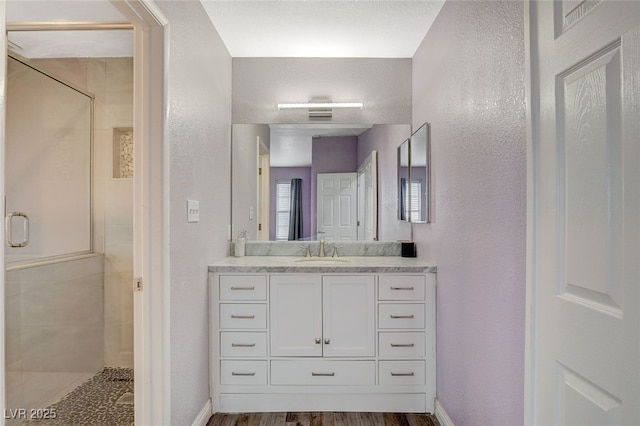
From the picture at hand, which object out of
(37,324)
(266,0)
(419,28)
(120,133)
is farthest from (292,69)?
(37,324)

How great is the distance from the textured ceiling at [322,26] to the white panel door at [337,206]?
97cm

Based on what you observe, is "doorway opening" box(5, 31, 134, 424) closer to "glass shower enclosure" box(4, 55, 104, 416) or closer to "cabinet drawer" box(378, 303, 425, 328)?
"glass shower enclosure" box(4, 55, 104, 416)

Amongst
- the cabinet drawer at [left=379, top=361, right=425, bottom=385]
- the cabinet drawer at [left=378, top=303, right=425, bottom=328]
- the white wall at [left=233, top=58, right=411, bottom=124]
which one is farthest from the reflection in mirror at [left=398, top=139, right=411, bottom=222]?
the cabinet drawer at [left=379, top=361, right=425, bottom=385]

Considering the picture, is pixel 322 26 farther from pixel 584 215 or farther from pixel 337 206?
pixel 584 215

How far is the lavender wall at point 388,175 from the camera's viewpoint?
2848 millimetres

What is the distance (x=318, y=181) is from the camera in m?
2.95

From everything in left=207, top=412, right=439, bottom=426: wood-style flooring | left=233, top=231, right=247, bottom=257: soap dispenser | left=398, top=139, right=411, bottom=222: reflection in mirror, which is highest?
left=398, top=139, right=411, bottom=222: reflection in mirror

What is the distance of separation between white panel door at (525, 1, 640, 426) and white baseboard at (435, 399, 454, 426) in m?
0.96

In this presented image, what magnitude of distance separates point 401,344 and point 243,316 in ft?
3.28

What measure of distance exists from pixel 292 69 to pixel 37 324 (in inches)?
101

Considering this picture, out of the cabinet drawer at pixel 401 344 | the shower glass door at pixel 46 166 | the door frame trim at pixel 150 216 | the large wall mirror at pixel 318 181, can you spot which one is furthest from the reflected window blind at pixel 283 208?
the shower glass door at pixel 46 166

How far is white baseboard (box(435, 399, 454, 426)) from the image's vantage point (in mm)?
2008

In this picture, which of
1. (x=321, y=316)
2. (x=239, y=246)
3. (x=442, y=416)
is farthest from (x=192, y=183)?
(x=442, y=416)

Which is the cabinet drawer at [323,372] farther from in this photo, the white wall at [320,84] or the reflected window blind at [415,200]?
the white wall at [320,84]
